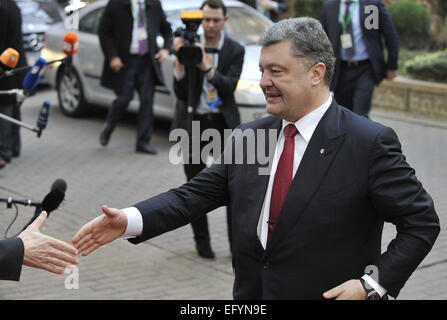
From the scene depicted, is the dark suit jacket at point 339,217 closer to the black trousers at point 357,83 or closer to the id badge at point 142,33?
the black trousers at point 357,83

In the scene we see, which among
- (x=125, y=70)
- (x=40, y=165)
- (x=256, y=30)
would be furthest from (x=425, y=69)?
(x=40, y=165)

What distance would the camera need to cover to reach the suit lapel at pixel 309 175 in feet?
11.0

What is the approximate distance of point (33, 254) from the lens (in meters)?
3.30

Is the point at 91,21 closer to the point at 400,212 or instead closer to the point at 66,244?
the point at 66,244

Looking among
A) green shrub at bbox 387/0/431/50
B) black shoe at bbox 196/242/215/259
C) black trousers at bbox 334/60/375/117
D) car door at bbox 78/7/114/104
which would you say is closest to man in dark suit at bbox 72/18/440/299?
black shoe at bbox 196/242/215/259

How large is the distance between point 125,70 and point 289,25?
743 cm

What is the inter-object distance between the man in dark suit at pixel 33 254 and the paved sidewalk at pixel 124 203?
2.08m

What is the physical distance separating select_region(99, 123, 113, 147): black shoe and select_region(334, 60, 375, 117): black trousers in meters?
3.32

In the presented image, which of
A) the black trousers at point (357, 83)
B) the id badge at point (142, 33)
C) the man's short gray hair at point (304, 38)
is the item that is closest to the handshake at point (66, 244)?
the man's short gray hair at point (304, 38)

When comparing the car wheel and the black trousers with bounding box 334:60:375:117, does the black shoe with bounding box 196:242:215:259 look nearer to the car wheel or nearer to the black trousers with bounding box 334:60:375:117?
the black trousers with bounding box 334:60:375:117

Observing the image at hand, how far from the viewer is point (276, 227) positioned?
11.1 ft

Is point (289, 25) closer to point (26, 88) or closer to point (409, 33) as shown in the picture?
point (26, 88)

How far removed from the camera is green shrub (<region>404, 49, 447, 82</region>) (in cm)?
1292
